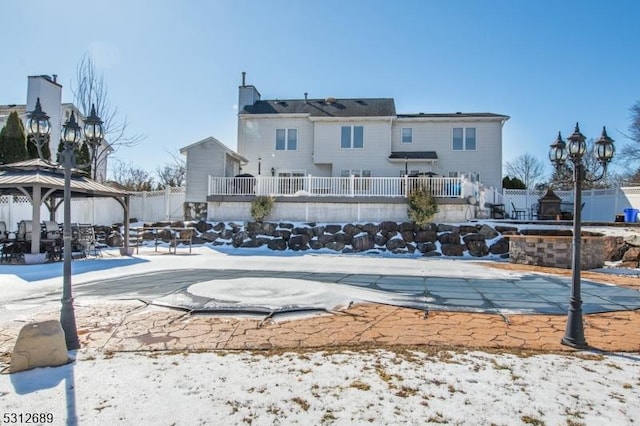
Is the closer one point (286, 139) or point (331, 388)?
point (331, 388)

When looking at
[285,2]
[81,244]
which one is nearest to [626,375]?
[285,2]

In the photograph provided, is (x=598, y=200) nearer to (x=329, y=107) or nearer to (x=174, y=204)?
(x=329, y=107)

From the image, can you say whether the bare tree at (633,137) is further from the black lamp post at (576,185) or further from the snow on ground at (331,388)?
the snow on ground at (331,388)

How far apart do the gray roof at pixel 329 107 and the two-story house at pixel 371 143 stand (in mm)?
108

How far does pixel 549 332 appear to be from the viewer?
15.3 ft

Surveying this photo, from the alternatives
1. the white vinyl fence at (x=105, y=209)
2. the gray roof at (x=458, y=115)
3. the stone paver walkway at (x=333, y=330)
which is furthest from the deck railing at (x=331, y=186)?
the stone paver walkway at (x=333, y=330)

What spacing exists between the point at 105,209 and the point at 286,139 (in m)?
9.82

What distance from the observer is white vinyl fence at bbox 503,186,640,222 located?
18.0 meters

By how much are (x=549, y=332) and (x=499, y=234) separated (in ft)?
32.1

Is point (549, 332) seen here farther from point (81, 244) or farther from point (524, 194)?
point (524, 194)

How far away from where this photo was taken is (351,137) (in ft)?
70.3

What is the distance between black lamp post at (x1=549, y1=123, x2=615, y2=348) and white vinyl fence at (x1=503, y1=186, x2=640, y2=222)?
41.4 feet

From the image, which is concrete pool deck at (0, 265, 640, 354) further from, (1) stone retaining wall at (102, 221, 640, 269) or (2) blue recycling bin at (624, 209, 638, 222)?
(2) blue recycling bin at (624, 209, 638, 222)

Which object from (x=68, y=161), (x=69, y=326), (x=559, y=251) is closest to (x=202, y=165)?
(x=68, y=161)
